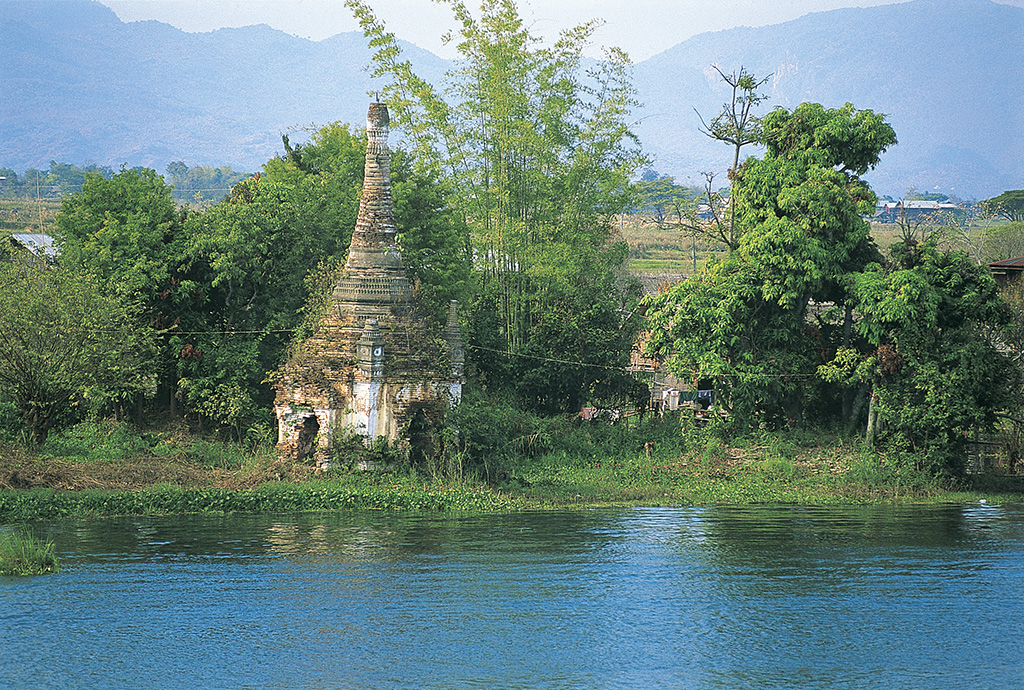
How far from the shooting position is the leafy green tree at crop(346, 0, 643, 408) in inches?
1037

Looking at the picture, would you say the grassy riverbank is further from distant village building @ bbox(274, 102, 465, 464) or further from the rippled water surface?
distant village building @ bbox(274, 102, 465, 464)

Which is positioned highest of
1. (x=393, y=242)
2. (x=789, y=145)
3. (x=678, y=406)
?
(x=789, y=145)

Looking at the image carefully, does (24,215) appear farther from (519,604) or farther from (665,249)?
(519,604)

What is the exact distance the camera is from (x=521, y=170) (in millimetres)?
26938

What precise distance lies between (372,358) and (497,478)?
368 cm

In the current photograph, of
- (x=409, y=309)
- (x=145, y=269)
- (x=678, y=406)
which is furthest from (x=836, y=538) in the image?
(x=145, y=269)

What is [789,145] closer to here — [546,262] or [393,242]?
[546,262]

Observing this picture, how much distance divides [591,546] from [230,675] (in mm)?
7324

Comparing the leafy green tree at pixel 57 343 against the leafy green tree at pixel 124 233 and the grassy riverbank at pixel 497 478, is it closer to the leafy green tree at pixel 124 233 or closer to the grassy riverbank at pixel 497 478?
the grassy riverbank at pixel 497 478

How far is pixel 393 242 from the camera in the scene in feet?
74.2

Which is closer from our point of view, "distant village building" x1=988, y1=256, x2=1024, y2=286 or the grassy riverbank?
the grassy riverbank

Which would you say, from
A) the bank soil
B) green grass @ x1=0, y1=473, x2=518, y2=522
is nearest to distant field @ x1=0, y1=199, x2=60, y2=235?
the bank soil

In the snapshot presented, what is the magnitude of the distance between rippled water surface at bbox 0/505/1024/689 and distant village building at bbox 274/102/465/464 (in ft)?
8.48

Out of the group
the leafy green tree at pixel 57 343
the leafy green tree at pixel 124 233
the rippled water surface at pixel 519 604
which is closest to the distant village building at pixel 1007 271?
the rippled water surface at pixel 519 604
